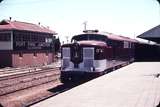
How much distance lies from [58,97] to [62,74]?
6.14 m

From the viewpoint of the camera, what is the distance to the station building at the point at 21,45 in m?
33.4

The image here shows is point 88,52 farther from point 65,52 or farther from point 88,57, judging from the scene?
point 65,52

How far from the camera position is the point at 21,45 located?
34.8 metres

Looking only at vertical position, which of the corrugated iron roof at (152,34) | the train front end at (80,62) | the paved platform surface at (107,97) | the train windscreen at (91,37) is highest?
the corrugated iron roof at (152,34)

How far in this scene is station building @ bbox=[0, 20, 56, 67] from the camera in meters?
33.4

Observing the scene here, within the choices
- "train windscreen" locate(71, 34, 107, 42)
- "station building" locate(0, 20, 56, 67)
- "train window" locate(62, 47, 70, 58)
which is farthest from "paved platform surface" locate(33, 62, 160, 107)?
"station building" locate(0, 20, 56, 67)

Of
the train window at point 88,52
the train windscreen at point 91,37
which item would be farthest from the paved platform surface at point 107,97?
the train windscreen at point 91,37

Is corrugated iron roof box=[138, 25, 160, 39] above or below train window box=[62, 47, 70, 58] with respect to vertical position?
above

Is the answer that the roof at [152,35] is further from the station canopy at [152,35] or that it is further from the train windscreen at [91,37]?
the train windscreen at [91,37]

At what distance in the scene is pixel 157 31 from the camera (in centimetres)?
2133

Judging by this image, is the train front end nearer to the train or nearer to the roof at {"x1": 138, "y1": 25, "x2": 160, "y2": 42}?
the train

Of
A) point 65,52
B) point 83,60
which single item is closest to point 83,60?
point 83,60

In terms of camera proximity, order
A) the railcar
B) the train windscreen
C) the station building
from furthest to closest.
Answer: the station building < the train windscreen < the railcar

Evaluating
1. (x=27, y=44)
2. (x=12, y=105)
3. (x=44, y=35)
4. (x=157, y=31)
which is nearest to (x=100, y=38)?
(x=157, y=31)
